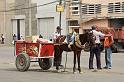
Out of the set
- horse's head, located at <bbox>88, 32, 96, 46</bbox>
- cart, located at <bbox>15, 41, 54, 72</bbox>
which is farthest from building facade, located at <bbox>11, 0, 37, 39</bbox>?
horse's head, located at <bbox>88, 32, 96, 46</bbox>

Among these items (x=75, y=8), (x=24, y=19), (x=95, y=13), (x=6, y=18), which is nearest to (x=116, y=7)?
(x=95, y=13)

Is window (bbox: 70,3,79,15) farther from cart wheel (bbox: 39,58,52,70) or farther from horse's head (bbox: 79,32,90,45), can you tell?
horse's head (bbox: 79,32,90,45)

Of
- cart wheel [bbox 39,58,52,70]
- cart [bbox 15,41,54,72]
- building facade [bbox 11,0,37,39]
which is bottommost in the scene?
cart wheel [bbox 39,58,52,70]

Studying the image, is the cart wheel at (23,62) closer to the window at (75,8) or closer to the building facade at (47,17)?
the window at (75,8)

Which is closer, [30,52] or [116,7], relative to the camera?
[30,52]

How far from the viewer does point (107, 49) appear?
20.5 meters

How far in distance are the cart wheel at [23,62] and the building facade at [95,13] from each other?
27.5 metres

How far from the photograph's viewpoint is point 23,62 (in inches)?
757

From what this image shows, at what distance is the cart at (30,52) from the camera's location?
19031 millimetres

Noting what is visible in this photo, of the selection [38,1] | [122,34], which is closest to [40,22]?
[38,1]

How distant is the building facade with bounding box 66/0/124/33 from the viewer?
4941 cm

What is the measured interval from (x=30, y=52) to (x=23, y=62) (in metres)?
0.52

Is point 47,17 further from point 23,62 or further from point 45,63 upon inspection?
point 23,62

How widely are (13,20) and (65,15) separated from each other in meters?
13.6
